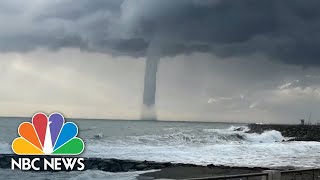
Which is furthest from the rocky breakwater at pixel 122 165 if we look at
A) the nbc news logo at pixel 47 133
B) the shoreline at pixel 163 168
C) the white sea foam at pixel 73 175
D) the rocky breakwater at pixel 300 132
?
the rocky breakwater at pixel 300 132

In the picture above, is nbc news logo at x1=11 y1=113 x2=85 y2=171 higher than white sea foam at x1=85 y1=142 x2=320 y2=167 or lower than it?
higher

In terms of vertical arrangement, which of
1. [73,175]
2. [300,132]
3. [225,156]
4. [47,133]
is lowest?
[73,175]

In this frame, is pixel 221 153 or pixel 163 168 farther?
pixel 221 153

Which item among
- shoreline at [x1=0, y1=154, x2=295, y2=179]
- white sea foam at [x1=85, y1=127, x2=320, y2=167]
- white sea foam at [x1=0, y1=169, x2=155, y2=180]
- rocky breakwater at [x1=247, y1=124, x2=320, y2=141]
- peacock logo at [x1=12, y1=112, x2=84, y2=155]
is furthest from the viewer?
rocky breakwater at [x1=247, y1=124, x2=320, y2=141]

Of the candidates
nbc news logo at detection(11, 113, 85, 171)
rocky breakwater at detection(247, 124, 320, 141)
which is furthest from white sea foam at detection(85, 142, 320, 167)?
rocky breakwater at detection(247, 124, 320, 141)

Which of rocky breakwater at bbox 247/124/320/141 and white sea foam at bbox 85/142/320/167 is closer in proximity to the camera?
white sea foam at bbox 85/142/320/167

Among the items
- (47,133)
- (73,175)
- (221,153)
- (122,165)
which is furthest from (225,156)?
(47,133)

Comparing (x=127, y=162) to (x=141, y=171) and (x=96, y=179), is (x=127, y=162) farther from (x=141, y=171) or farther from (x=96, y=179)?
(x=96, y=179)

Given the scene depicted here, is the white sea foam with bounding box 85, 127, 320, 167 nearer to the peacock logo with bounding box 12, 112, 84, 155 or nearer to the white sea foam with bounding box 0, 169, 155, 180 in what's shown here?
the white sea foam with bounding box 0, 169, 155, 180

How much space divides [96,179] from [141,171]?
13.1 ft

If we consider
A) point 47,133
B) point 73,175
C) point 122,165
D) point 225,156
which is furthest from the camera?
point 225,156

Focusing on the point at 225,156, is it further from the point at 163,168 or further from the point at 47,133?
the point at 47,133

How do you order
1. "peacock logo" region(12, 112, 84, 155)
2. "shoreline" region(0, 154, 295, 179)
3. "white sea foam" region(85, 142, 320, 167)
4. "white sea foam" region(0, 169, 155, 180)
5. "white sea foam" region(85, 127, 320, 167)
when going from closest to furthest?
"peacock logo" region(12, 112, 84, 155)
"white sea foam" region(0, 169, 155, 180)
"shoreline" region(0, 154, 295, 179)
"white sea foam" region(85, 142, 320, 167)
"white sea foam" region(85, 127, 320, 167)

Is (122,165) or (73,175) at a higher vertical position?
(122,165)
